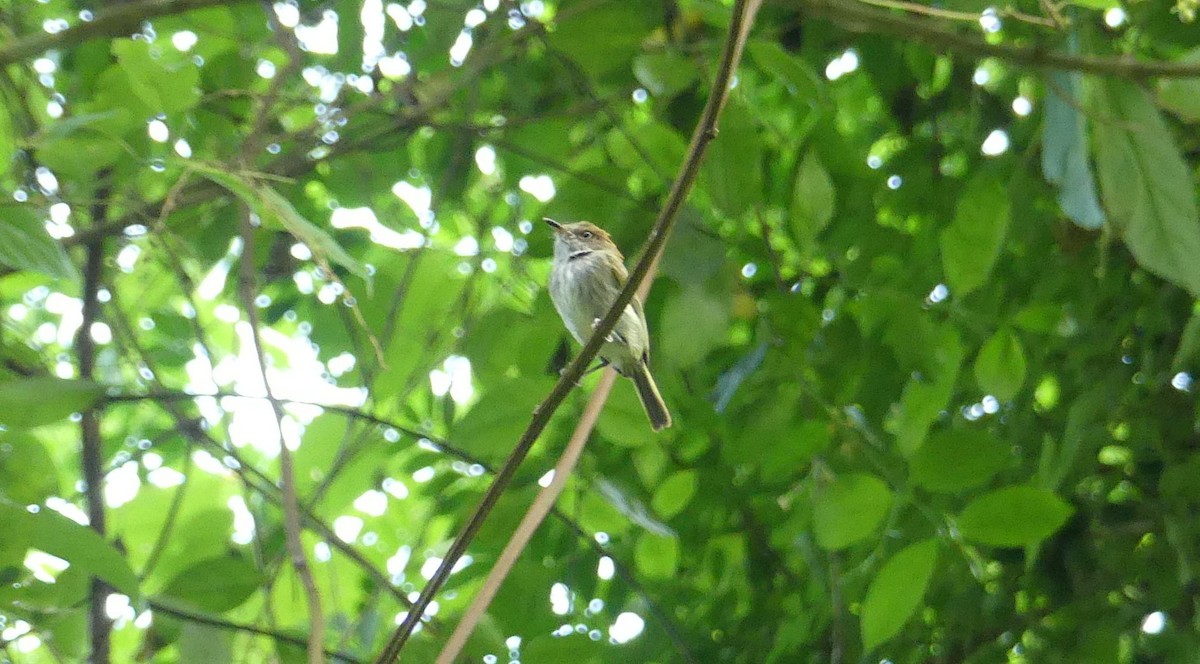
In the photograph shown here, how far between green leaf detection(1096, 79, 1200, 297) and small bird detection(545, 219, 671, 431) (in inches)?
42.5

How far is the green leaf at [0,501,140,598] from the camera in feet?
6.57

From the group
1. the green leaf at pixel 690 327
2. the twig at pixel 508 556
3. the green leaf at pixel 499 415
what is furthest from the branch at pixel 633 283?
the green leaf at pixel 690 327

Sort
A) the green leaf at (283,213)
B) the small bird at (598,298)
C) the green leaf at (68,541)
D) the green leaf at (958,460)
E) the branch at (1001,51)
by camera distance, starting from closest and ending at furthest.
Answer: the green leaf at (283,213), the green leaf at (68,541), the branch at (1001,51), the green leaf at (958,460), the small bird at (598,298)

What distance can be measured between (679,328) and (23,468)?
143 cm

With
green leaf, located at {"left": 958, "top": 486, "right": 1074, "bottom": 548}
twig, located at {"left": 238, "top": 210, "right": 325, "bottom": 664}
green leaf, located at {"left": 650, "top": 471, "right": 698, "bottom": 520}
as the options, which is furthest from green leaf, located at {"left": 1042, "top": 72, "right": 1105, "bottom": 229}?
twig, located at {"left": 238, "top": 210, "right": 325, "bottom": 664}

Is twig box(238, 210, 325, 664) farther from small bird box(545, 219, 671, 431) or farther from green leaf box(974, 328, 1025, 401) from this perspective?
green leaf box(974, 328, 1025, 401)

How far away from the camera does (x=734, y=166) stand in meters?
2.77

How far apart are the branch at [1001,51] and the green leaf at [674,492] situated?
117 cm

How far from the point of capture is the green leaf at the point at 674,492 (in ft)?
9.86

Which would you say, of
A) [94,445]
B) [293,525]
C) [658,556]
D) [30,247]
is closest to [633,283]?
[293,525]

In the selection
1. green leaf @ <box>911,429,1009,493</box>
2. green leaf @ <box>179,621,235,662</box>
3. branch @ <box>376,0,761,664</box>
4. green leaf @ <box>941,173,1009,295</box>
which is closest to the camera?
branch @ <box>376,0,761,664</box>

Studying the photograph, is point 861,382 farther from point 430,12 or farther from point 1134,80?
point 430,12

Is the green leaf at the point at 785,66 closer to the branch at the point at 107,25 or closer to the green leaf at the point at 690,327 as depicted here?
the green leaf at the point at 690,327

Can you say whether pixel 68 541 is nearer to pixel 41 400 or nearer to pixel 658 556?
pixel 41 400
